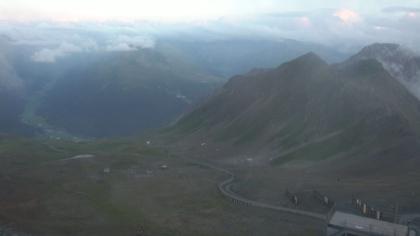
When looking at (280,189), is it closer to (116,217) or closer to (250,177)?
(250,177)

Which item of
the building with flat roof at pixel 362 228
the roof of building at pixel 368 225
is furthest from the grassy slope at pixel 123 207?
the building with flat roof at pixel 362 228

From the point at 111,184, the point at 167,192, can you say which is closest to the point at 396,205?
the point at 167,192

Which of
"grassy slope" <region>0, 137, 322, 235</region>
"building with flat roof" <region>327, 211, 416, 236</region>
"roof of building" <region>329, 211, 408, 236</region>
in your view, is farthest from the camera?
"grassy slope" <region>0, 137, 322, 235</region>

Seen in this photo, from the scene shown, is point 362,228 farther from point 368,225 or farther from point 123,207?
point 123,207

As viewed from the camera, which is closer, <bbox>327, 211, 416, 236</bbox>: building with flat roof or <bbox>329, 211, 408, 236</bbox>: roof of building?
<bbox>327, 211, 416, 236</bbox>: building with flat roof

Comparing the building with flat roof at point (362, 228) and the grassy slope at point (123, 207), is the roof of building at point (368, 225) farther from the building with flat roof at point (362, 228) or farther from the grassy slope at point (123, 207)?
the grassy slope at point (123, 207)

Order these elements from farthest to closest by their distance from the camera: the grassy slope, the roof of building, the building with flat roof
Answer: the grassy slope → the roof of building → the building with flat roof

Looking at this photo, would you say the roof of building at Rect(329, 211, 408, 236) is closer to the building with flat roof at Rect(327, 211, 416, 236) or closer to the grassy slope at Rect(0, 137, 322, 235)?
the building with flat roof at Rect(327, 211, 416, 236)

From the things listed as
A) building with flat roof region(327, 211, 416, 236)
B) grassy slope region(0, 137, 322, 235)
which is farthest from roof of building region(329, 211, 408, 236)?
grassy slope region(0, 137, 322, 235)
